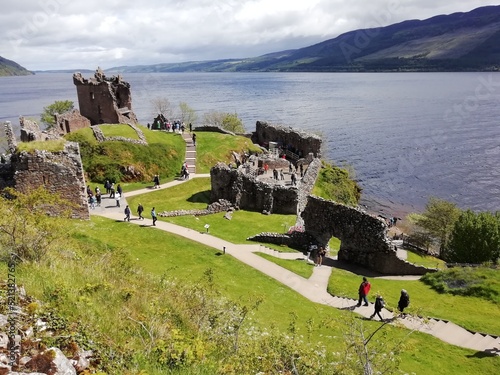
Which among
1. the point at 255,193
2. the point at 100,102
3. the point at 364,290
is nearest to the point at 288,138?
the point at 255,193

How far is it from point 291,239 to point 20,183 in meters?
23.7

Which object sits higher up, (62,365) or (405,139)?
(62,365)

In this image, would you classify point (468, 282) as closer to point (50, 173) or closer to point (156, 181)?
point (50, 173)

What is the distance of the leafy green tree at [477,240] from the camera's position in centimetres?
4244

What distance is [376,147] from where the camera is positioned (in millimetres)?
111062

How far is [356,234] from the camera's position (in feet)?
117

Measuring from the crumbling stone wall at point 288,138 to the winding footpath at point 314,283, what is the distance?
38.7 m

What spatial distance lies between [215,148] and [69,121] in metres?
23.1

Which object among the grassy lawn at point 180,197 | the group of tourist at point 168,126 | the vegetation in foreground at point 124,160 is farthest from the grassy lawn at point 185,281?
the group of tourist at point 168,126

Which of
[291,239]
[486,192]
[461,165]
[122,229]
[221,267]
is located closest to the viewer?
[221,267]

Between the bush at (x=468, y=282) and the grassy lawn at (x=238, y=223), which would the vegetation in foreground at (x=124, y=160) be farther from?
the bush at (x=468, y=282)

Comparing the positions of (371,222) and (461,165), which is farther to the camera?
(461,165)

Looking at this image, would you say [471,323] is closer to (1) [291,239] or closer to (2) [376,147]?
(1) [291,239]

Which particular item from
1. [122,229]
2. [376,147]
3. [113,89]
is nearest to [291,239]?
[122,229]
